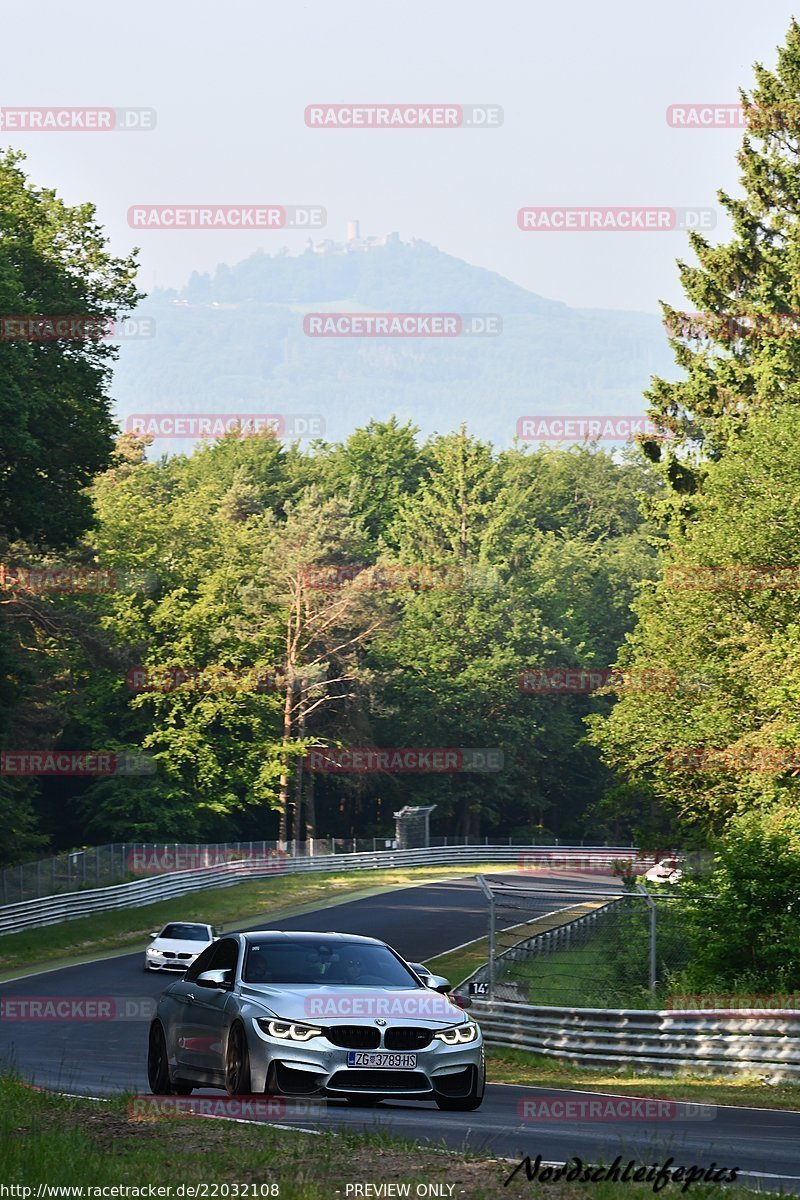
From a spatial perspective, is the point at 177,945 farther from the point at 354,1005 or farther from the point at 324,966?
the point at 354,1005

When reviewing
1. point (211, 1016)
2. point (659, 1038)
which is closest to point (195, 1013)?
point (211, 1016)

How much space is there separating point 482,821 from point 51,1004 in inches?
2902

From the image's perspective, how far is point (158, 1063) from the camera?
14766 millimetres

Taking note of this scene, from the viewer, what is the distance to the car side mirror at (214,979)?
13.6 meters

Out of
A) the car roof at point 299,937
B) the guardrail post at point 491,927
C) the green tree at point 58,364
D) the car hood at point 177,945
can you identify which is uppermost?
the green tree at point 58,364

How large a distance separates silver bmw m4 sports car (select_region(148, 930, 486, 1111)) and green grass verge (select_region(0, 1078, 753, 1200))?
901 millimetres

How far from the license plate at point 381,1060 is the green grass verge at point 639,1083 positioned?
4.90 metres

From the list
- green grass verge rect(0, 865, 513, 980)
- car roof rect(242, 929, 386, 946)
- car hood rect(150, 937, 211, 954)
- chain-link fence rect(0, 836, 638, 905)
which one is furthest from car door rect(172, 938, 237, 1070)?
chain-link fence rect(0, 836, 638, 905)

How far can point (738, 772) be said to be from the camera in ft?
131

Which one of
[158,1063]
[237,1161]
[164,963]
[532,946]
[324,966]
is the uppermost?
[324,966]

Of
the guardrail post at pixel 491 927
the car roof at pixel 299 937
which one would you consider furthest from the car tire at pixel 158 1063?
the guardrail post at pixel 491 927

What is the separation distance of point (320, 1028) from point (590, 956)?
22.8 metres

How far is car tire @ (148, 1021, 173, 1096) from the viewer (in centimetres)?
1455

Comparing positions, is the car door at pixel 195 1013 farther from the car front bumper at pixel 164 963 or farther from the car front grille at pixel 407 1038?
the car front bumper at pixel 164 963
